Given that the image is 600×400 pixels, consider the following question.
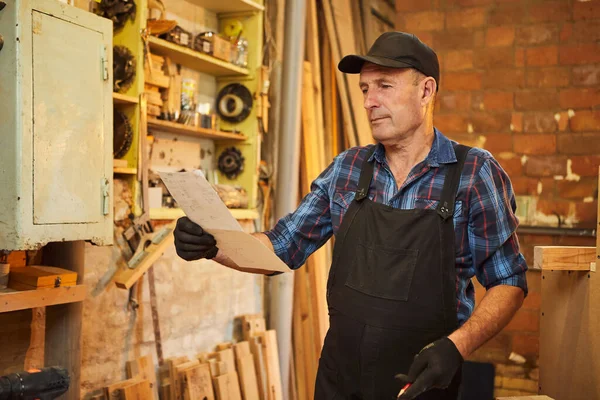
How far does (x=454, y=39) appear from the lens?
4105mm

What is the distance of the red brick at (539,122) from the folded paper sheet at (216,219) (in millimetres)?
2569

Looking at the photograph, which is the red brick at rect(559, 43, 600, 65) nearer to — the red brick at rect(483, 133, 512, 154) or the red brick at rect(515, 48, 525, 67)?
the red brick at rect(515, 48, 525, 67)

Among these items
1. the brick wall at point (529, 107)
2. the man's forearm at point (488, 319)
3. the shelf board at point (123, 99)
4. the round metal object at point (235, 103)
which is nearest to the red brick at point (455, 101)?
the brick wall at point (529, 107)

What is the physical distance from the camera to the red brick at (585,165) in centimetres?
379

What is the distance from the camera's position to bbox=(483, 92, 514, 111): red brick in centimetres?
398

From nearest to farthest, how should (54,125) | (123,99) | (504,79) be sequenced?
(54,125) → (123,99) → (504,79)

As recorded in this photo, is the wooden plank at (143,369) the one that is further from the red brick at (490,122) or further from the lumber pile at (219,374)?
the red brick at (490,122)

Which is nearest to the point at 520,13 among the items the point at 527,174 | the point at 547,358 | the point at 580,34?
the point at 580,34

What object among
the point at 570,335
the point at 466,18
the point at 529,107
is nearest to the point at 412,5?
the point at 466,18

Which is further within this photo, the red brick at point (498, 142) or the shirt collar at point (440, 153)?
the red brick at point (498, 142)

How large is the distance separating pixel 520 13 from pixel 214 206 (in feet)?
9.58

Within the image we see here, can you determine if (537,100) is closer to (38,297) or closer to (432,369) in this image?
(432,369)

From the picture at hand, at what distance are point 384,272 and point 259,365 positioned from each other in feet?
7.05

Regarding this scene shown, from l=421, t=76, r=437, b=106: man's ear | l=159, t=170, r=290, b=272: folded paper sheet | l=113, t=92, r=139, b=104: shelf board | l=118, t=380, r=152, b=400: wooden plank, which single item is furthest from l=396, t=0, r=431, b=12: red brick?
l=159, t=170, r=290, b=272: folded paper sheet
